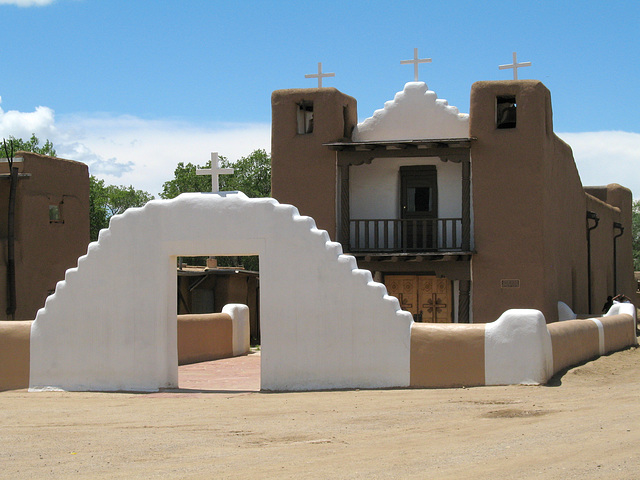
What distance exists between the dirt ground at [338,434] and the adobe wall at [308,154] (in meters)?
8.87

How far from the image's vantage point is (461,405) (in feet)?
36.1

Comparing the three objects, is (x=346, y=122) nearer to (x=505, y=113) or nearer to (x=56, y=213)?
(x=505, y=113)

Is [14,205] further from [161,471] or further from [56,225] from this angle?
[161,471]

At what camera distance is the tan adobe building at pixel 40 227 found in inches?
963

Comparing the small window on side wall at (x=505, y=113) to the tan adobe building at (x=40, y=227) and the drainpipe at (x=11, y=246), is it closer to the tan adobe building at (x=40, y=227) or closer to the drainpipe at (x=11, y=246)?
the tan adobe building at (x=40, y=227)

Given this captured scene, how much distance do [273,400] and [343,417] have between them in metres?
2.21

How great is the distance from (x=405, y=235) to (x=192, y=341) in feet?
19.7

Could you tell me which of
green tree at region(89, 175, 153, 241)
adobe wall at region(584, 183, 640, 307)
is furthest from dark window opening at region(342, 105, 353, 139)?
green tree at region(89, 175, 153, 241)

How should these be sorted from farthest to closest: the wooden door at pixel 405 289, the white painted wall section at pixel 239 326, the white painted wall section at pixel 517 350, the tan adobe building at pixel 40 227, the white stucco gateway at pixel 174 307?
the tan adobe building at pixel 40 227, the wooden door at pixel 405 289, the white painted wall section at pixel 239 326, the white stucco gateway at pixel 174 307, the white painted wall section at pixel 517 350

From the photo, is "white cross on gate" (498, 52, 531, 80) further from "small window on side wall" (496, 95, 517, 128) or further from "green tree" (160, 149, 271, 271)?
"green tree" (160, 149, 271, 271)

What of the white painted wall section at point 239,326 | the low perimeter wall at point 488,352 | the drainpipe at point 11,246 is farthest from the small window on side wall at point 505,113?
the drainpipe at point 11,246

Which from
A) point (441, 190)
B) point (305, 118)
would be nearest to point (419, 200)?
point (441, 190)

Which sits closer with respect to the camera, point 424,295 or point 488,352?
point 488,352

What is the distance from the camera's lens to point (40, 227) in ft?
83.6
